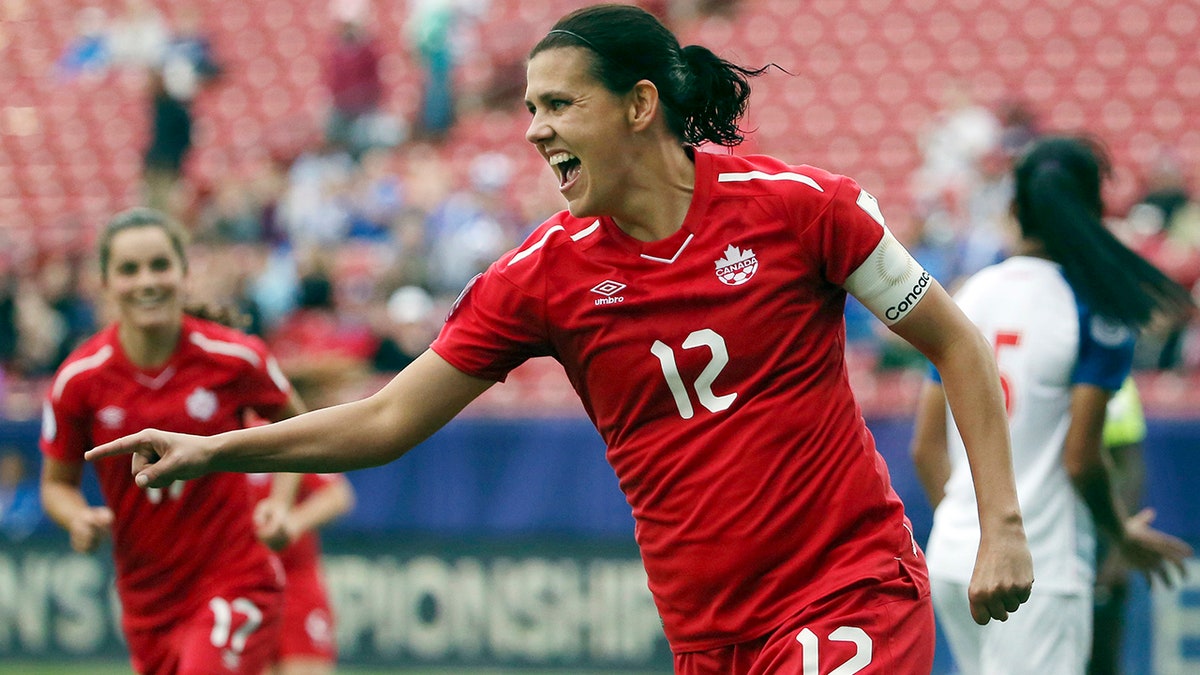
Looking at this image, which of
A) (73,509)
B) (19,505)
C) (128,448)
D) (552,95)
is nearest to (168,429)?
(73,509)

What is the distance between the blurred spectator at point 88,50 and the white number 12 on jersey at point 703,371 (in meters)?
18.3

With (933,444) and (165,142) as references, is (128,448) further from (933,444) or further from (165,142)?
(165,142)

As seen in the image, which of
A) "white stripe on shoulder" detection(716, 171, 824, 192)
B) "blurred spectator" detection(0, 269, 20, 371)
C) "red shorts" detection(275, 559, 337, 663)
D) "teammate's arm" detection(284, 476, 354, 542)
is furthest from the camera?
"blurred spectator" detection(0, 269, 20, 371)

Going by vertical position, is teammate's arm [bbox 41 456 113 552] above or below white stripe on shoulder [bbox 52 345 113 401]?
below

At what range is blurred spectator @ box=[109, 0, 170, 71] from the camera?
19016 millimetres

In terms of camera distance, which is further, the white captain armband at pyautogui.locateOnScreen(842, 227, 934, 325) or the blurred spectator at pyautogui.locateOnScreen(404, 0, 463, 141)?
the blurred spectator at pyautogui.locateOnScreen(404, 0, 463, 141)

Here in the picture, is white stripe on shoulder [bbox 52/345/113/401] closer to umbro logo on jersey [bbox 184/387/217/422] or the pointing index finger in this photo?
umbro logo on jersey [bbox 184/387/217/422]

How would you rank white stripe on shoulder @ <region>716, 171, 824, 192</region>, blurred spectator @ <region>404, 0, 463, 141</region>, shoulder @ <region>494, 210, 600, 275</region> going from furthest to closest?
blurred spectator @ <region>404, 0, 463, 141</region>
shoulder @ <region>494, 210, 600, 275</region>
white stripe on shoulder @ <region>716, 171, 824, 192</region>

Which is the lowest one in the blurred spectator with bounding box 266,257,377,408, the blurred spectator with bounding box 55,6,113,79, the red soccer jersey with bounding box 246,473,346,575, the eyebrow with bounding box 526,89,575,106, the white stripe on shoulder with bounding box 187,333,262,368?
the red soccer jersey with bounding box 246,473,346,575

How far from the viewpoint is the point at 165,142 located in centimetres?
1628

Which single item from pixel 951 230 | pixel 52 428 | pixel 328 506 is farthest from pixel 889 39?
pixel 52 428

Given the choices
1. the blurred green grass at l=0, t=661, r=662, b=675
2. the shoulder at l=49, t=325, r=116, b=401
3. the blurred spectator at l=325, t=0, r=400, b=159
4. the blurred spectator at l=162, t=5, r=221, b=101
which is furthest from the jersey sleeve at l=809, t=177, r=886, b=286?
the blurred spectator at l=162, t=5, r=221, b=101

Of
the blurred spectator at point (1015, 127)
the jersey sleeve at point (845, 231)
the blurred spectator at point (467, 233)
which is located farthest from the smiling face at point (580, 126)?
the blurred spectator at point (1015, 127)

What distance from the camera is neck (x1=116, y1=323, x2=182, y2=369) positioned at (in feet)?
18.1
